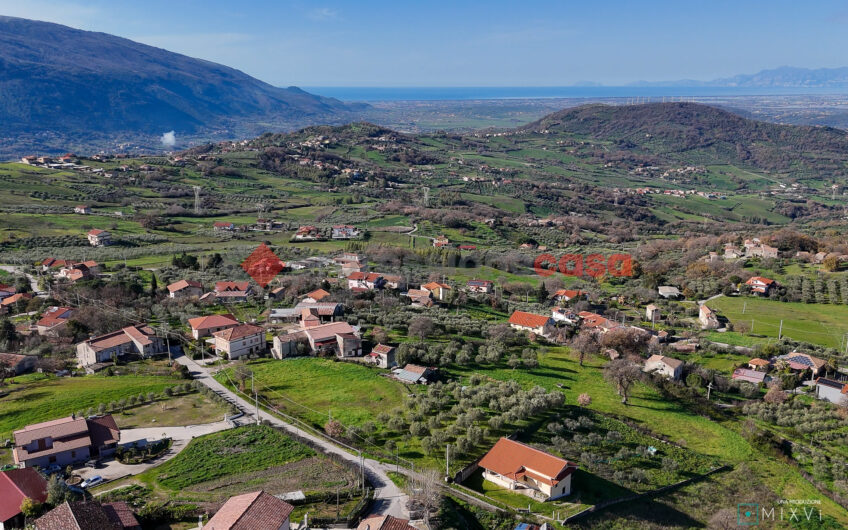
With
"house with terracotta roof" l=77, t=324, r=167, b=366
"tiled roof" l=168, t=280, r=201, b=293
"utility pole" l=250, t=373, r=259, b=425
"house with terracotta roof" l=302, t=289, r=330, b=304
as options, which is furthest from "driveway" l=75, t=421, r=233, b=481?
"tiled roof" l=168, t=280, r=201, b=293

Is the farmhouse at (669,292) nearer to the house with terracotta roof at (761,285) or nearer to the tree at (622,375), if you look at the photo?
the house with terracotta roof at (761,285)

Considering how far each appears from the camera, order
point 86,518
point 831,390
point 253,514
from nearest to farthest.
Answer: point 86,518 < point 253,514 < point 831,390

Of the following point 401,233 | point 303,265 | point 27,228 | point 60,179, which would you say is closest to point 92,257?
point 27,228

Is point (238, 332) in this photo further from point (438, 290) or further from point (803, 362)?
point (803, 362)

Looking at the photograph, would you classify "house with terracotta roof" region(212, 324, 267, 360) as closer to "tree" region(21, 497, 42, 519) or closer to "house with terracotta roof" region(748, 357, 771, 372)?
"tree" region(21, 497, 42, 519)

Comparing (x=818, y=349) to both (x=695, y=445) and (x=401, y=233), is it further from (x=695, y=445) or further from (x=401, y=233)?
(x=401, y=233)

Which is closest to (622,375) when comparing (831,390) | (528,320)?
(528,320)
